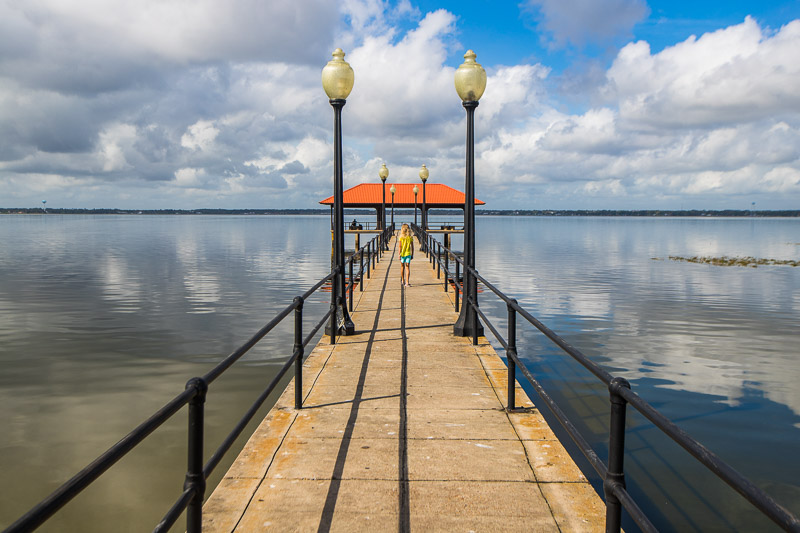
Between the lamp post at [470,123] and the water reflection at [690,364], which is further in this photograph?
the lamp post at [470,123]

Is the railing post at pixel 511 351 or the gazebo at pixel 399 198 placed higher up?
the gazebo at pixel 399 198

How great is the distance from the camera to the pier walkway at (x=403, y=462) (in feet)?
12.2

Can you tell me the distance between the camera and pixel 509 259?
4619cm

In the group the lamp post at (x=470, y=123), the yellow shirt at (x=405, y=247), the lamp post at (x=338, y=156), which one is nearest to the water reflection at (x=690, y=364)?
the lamp post at (x=470, y=123)

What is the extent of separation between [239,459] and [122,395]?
7.07 metres

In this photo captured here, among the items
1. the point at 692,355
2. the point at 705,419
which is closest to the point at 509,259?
the point at 692,355

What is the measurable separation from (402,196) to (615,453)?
6313cm

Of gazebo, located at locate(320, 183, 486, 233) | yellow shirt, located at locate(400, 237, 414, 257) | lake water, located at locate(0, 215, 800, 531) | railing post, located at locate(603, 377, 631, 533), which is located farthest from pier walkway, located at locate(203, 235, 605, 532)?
gazebo, located at locate(320, 183, 486, 233)

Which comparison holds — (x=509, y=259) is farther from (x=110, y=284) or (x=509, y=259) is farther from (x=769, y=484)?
(x=769, y=484)

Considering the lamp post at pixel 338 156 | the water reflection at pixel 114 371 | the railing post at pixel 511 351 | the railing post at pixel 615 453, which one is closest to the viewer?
the railing post at pixel 615 453

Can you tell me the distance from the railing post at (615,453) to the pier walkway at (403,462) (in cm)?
82

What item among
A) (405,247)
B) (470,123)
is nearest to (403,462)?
(470,123)

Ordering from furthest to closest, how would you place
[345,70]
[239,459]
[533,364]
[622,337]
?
[622,337] → [533,364] → [345,70] → [239,459]

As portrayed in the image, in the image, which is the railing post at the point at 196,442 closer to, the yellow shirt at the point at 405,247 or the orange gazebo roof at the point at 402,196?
the yellow shirt at the point at 405,247
